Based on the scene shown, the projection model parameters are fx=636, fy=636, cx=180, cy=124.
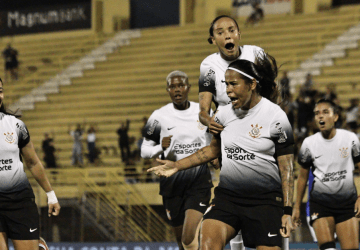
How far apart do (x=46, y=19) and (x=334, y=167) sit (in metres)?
27.4

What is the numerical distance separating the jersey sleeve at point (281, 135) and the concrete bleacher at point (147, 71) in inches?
640

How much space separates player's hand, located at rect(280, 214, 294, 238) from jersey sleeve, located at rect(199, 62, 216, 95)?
198 centimetres

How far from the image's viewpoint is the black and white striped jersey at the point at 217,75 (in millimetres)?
7016

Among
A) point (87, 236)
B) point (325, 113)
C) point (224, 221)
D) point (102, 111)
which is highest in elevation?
point (325, 113)

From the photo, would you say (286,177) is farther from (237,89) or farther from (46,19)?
(46,19)

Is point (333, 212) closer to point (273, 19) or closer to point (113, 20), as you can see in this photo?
point (273, 19)

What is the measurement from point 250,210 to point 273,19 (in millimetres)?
22358

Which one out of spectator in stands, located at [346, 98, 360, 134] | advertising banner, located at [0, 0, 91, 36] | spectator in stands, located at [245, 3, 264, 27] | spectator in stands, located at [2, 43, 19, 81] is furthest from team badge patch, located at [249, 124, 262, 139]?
advertising banner, located at [0, 0, 91, 36]

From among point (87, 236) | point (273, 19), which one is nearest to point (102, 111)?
point (273, 19)

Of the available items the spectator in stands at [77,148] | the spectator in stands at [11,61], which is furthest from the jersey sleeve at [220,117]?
the spectator in stands at [11,61]

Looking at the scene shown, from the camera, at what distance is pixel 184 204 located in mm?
8680

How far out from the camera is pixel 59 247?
14023 mm

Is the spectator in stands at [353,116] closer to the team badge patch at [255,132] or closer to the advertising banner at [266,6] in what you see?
the team badge patch at [255,132]

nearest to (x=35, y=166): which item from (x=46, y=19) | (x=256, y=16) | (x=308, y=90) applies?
(x=308, y=90)
